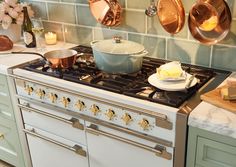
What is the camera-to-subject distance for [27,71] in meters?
1.68

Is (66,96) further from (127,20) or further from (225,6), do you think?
(225,6)

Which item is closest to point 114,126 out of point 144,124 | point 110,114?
point 110,114

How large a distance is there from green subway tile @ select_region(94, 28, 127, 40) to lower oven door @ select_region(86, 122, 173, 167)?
2.08 feet

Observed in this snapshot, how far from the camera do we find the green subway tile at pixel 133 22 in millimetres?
1782

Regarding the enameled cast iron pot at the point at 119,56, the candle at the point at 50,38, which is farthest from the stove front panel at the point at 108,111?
the candle at the point at 50,38

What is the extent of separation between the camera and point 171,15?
5.32 ft


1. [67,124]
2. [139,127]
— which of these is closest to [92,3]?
[67,124]

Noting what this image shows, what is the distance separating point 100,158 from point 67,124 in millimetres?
250

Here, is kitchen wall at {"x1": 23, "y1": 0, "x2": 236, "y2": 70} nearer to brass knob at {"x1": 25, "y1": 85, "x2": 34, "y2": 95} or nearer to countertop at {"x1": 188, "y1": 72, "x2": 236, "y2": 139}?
countertop at {"x1": 188, "y1": 72, "x2": 236, "y2": 139}

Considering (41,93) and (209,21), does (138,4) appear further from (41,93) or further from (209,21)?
(41,93)

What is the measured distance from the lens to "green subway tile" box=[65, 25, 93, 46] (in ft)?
6.75

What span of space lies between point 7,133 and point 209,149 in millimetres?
1361

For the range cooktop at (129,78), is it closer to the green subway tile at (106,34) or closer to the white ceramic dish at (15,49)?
the green subway tile at (106,34)

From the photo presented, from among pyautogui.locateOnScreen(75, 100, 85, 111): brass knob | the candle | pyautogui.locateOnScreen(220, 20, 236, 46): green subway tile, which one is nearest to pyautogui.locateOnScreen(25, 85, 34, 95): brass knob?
pyautogui.locateOnScreen(75, 100, 85, 111): brass knob
